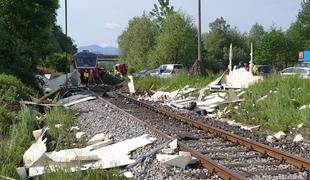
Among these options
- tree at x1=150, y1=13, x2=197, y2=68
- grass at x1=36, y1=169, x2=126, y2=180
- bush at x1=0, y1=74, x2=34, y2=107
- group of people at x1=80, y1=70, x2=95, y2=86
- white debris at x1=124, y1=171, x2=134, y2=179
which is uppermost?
tree at x1=150, y1=13, x2=197, y2=68

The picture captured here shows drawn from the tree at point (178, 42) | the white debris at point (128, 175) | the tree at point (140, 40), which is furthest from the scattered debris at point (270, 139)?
the tree at point (140, 40)

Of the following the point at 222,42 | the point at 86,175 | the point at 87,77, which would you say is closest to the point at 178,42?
the point at 87,77

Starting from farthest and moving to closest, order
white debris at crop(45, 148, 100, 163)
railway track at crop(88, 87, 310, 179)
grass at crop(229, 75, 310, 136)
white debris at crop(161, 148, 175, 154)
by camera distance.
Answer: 1. grass at crop(229, 75, 310, 136)
2. white debris at crop(161, 148, 175, 154)
3. white debris at crop(45, 148, 100, 163)
4. railway track at crop(88, 87, 310, 179)

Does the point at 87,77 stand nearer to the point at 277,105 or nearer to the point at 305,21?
the point at 277,105

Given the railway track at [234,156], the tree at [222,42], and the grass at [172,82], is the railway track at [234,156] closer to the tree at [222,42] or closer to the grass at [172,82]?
the grass at [172,82]

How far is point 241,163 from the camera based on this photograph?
878cm

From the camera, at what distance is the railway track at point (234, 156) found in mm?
8023

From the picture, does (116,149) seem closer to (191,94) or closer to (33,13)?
(191,94)

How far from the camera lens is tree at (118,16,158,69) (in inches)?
2726

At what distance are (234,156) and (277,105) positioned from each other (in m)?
5.99

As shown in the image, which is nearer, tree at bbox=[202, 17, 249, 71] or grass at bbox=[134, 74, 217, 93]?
grass at bbox=[134, 74, 217, 93]

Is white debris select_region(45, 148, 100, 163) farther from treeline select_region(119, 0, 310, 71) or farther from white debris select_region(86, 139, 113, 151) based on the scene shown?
treeline select_region(119, 0, 310, 71)

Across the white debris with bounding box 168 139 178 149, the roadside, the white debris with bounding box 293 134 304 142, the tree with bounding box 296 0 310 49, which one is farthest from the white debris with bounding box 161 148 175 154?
the tree with bounding box 296 0 310 49

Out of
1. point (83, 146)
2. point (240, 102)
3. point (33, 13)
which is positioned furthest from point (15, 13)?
point (83, 146)
